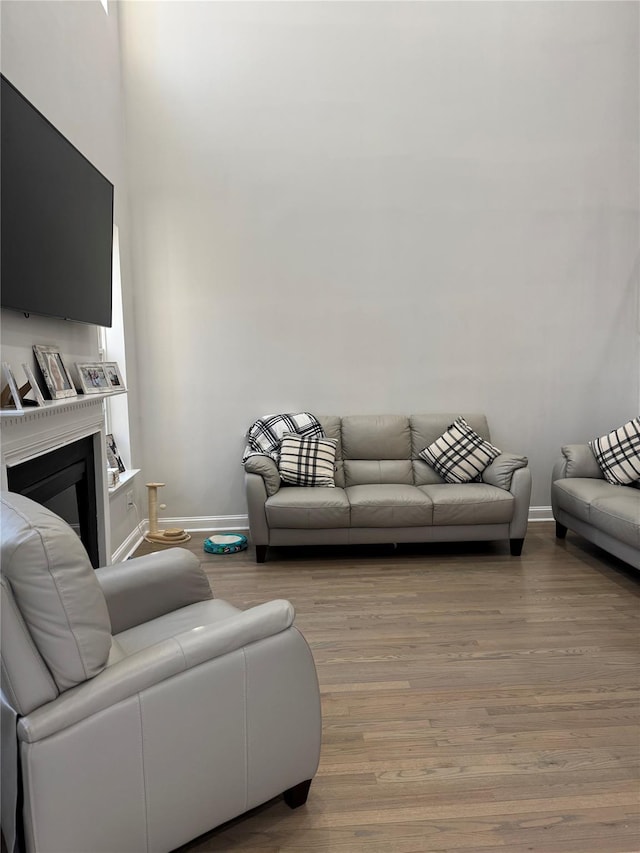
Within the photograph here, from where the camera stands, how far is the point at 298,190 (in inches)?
189

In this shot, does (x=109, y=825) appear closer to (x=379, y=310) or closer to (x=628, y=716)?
(x=628, y=716)

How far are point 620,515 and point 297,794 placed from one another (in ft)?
8.70

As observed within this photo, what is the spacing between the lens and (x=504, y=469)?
4395 mm

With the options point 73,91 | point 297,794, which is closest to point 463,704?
point 297,794

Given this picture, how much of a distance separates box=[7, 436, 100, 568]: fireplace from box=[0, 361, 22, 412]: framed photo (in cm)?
25

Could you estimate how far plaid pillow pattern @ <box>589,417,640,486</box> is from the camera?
4348mm

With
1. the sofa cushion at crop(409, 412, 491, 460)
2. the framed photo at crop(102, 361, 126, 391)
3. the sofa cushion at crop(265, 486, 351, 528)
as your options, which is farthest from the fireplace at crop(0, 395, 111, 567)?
the sofa cushion at crop(409, 412, 491, 460)

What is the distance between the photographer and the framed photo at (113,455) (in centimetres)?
428

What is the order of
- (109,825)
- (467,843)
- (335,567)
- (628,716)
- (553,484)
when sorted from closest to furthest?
(109,825), (467,843), (628,716), (335,567), (553,484)

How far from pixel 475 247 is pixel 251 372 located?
6.49 ft

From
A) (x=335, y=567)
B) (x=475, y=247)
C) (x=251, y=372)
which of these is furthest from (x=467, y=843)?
(x=475, y=247)

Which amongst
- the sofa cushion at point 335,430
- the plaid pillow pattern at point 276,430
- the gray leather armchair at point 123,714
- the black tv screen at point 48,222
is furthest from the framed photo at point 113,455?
the gray leather armchair at point 123,714

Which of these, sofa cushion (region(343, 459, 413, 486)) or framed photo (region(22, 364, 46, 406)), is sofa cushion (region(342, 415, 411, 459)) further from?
framed photo (region(22, 364, 46, 406))

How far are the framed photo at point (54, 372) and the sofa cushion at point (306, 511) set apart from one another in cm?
155
